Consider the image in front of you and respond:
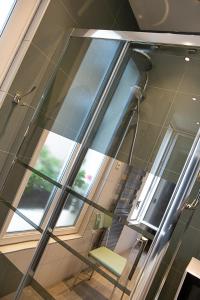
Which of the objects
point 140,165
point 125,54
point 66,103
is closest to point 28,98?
point 66,103

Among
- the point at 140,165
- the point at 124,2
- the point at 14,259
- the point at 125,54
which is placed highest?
the point at 124,2

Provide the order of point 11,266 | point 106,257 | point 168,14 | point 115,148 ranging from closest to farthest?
point 106,257
point 115,148
point 11,266
point 168,14

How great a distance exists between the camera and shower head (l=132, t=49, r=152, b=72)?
1.33m

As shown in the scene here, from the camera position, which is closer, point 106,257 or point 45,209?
point 106,257

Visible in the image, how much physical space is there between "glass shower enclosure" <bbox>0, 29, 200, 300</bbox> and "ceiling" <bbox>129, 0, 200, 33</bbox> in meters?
0.37

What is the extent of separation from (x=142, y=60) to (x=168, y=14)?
537 millimetres

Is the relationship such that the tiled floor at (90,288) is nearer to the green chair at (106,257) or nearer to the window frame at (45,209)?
the green chair at (106,257)

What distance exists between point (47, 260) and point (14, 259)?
0.68 ft

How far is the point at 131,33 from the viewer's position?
4.61 ft

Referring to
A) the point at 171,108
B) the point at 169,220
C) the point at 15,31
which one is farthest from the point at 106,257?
the point at 15,31

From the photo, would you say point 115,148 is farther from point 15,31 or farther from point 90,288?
point 15,31

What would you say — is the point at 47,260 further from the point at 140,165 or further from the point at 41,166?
the point at 140,165

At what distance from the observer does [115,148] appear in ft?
4.41

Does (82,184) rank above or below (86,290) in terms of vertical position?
above
